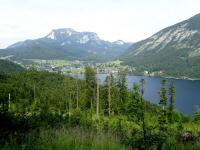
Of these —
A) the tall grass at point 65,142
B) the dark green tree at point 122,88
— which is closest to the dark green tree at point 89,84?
the dark green tree at point 122,88

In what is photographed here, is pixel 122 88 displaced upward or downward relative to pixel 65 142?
downward

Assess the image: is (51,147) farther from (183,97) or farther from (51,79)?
(183,97)

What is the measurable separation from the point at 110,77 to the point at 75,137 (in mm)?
71429

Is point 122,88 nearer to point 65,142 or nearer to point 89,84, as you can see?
point 89,84

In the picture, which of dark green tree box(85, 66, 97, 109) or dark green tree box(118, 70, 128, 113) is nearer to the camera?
dark green tree box(118, 70, 128, 113)

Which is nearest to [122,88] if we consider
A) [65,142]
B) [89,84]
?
[89,84]

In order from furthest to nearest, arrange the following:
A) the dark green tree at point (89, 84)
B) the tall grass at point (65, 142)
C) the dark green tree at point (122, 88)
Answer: the dark green tree at point (89, 84)
the dark green tree at point (122, 88)
the tall grass at point (65, 142)

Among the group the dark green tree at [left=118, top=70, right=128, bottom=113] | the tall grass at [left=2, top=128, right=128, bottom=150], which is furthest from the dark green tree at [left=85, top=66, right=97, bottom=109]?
the tall grass at [left=2, top=128, right=128, bottom=150]

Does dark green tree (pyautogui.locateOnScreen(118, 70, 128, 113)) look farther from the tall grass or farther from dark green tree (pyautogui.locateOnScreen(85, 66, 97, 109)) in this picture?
the tall grass

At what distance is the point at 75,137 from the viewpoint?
23.4 ft

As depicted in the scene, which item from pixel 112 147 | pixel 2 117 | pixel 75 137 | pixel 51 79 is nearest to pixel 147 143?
pixel 112 147

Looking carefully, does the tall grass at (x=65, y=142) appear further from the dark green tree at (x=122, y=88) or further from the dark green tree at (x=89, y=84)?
the dark green tree at (x=89, y=84)

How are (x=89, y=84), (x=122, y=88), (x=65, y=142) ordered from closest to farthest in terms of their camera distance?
(x=65, y=142) → (x=122, y=88) → (x=89, y=84)

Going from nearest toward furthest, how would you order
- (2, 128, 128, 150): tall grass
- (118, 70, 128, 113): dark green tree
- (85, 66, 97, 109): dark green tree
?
(2, 128, 128, 150): tall grass → (118, 70, 128, 113): dark green tree → (85, 66, 97, 109): dark green tree
